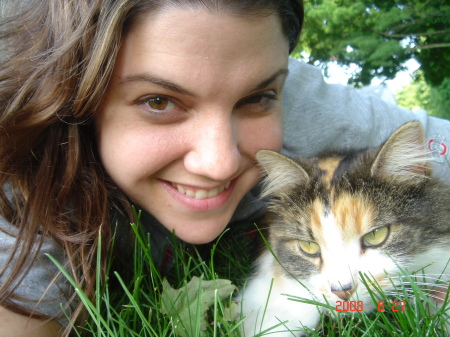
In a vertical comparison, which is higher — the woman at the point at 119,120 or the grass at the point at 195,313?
the woman at the point at 119,120

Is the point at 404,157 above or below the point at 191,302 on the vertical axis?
above

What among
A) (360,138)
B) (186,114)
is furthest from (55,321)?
(360,138)

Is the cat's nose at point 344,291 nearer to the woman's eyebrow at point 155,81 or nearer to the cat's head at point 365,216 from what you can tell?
the cat's head at point 365,216

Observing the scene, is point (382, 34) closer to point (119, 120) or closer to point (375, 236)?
point (375, 236)

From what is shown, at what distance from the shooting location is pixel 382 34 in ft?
13.4

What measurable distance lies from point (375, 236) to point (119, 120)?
96 cm

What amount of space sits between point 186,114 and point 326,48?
3.47 metres

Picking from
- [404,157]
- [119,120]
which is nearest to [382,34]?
[404,157]

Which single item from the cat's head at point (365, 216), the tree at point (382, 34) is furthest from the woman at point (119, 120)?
the tree at point (382, 34)

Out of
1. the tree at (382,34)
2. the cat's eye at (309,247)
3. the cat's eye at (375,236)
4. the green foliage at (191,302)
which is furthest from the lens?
the tree at (382,34)

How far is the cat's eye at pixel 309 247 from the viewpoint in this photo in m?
1.57

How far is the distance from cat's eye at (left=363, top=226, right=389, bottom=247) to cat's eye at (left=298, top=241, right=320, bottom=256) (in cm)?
18
